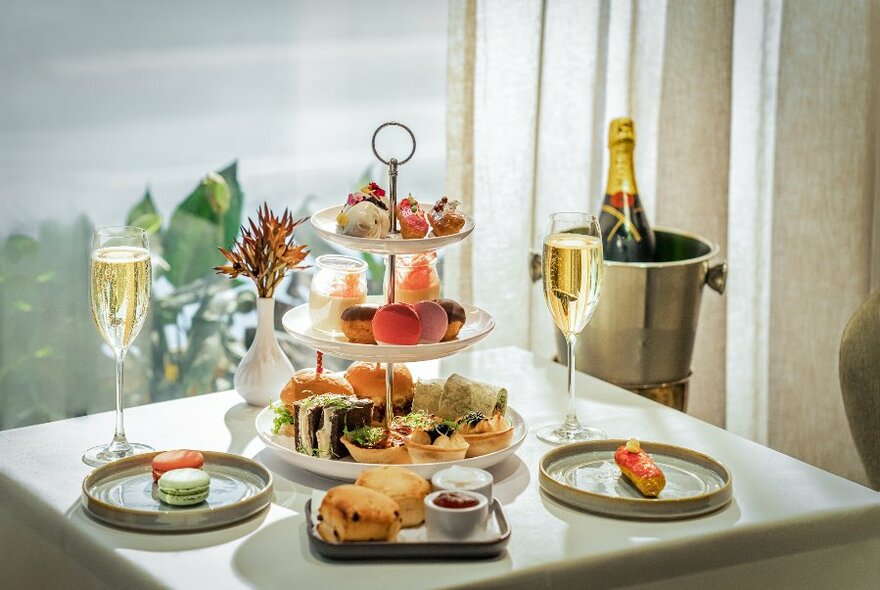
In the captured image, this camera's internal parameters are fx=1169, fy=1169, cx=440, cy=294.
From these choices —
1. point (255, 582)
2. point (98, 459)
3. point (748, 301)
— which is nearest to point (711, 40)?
point (748, 301)

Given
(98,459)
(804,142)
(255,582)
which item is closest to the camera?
(255,582)

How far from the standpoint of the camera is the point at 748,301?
2.92 meters

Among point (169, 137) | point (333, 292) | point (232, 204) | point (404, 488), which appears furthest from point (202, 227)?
point (404, 488)

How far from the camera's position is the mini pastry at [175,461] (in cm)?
128

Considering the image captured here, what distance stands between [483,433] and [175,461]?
1.14ft

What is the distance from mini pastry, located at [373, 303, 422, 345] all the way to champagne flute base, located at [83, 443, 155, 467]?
1.04 feet

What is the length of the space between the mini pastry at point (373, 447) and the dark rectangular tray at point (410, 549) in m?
0.21

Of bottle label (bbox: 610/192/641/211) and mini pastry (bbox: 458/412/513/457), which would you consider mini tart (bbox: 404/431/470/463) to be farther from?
bottle label (bbox: 610/192/641/211)

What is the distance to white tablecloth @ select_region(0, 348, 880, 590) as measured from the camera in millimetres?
1103

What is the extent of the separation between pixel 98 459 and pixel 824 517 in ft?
2.75

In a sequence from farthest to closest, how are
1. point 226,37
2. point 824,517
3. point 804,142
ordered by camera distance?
point 804,142 → point 226,37 → point 824,517

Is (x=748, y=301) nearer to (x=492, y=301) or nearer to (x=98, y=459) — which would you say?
(x=492, y=301)

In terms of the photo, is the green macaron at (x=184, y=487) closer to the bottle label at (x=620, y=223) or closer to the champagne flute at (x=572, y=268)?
the champagne flute at (x=572, y=268)

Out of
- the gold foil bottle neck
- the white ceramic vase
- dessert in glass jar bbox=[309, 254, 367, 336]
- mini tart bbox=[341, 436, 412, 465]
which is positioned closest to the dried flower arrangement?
the white ceramic vase
